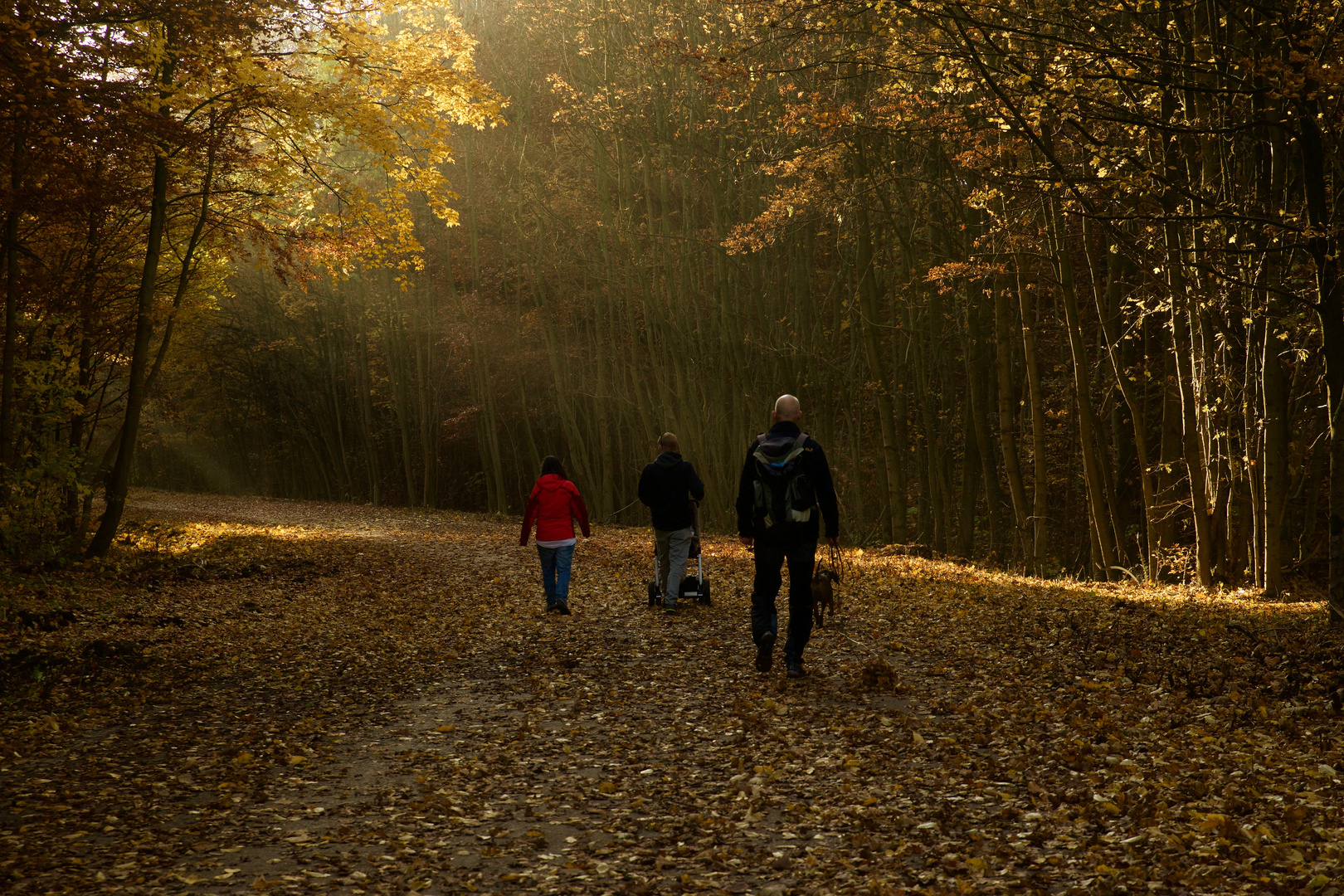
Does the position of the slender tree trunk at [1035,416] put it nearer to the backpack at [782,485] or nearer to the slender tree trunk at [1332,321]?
the slender tree trunk at [1332,321]

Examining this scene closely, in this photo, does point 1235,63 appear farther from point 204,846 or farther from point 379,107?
point 379,107

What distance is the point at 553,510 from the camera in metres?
10.0

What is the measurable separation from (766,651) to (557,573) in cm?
375

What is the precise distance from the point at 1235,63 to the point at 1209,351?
15.0 feet

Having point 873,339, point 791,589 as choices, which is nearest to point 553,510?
point 791,589

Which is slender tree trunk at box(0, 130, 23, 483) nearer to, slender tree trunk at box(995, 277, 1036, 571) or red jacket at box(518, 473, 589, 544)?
red jacket at box(518, 473, 589, 544)

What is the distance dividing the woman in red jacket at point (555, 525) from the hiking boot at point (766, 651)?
335cm

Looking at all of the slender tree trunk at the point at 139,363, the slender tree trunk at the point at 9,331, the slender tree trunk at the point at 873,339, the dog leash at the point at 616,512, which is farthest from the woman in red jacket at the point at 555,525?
the dog leash at the point at 616,512

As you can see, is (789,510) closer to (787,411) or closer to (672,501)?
(787,411)

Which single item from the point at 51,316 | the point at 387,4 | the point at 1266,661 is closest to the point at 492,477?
the point at 51,316

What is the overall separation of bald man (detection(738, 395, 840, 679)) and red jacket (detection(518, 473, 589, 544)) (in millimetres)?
3458

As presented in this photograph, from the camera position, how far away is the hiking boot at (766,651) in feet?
22.6

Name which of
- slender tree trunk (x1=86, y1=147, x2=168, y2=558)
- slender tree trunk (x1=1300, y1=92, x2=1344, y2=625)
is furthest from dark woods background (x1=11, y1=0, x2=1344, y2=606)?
slender tree trunk (x1=86, y1=147, x2=168, y2=558)

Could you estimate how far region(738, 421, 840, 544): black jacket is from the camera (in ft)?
21.5
